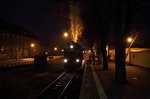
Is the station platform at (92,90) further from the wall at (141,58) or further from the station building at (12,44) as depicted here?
the station building at (12,44)

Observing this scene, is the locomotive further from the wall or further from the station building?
the station building

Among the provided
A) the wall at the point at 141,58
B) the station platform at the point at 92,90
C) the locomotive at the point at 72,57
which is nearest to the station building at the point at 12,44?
the locomotive at the point at 72,57

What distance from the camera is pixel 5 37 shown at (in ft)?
188

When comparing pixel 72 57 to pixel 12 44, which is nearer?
pixel 72 57

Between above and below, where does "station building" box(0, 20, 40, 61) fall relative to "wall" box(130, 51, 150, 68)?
above

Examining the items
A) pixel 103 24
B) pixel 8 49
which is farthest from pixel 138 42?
pixel 8 49

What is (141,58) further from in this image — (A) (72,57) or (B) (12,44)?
(B) (12,44)

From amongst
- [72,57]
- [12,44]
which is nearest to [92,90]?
[72,57]

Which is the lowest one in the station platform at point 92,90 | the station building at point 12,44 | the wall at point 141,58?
the station platform at point 92,90

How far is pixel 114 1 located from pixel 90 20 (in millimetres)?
7989

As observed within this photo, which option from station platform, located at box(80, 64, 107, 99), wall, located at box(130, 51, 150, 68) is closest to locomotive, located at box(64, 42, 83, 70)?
wall, located at box(130, 51, 150, 68)

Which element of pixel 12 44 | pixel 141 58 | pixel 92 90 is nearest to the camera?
pixel 92 90

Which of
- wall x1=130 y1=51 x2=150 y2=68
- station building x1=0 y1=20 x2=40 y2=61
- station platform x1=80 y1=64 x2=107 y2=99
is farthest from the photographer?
station building x1=0 y1=20 x2=40 y2=61

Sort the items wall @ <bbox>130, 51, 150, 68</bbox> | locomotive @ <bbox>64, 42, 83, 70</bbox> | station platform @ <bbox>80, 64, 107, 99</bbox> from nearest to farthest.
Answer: station platform @ <bbox>80, 64, 107, 99</bbox>, wall @ <bbox>130, 51, 150, 68</bbox>, locomotive @ <bbox>64, 42, 83, 70</bbox>
